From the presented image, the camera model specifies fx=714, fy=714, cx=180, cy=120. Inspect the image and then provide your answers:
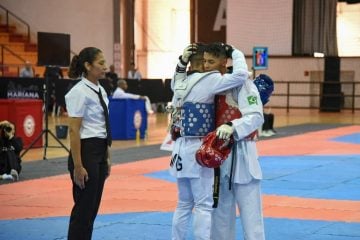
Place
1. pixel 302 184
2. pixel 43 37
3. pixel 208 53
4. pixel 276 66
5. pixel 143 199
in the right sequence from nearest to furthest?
1. pixel 208 53
2. pixel 143 199
3. pixel 302 184
4. pixel 43 37
5. pixel 276 66

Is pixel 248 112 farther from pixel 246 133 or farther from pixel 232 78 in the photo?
pixel 232 78

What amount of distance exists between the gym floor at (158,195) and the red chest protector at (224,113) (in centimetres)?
189

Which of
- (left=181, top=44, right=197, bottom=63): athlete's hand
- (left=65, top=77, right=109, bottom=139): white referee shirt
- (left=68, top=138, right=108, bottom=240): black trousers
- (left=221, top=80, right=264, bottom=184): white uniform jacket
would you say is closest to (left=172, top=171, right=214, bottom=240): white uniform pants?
(left=221, top=80, right=264, bottom=184): white uniform jacket

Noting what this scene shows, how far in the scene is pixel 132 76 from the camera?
102ft

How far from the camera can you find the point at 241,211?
17.4ft

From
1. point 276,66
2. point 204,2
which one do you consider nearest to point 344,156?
point 276,66

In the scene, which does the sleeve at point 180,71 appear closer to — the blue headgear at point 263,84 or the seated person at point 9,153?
the blue headgear at point 263,84

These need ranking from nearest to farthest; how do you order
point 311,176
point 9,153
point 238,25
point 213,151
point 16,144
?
point 213,151 → point 9,153 → point 16,144 → point 311,176 → point 238,25

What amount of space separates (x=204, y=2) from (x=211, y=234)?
32.9 metres

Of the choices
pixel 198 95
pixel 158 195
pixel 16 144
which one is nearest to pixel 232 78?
pixel 198 95

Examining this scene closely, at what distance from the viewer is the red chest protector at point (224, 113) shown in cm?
532

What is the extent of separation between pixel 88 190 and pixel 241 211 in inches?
47.7

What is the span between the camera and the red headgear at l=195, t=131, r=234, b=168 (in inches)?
197

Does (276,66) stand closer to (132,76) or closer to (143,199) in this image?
(132,76)
